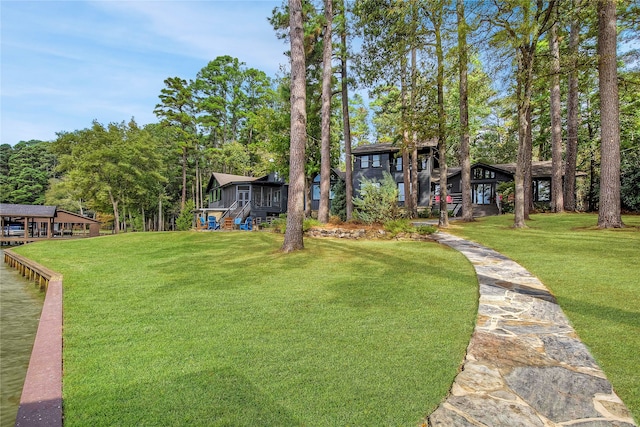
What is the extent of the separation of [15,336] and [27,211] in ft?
100

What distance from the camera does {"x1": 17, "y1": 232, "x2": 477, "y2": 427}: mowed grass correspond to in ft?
7.65

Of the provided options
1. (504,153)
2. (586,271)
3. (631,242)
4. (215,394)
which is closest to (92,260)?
(215,394)

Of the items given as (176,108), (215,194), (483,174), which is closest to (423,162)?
(483,174)

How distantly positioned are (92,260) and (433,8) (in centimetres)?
1505

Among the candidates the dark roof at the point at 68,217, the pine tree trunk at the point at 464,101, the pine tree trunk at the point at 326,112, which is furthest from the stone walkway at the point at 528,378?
the dark roof at the point at 68,217

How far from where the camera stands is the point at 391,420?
7.16 ft

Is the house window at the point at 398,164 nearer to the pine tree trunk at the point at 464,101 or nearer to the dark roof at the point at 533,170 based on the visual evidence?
the dark roof at the point at 533,170

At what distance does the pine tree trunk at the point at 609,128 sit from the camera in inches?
392

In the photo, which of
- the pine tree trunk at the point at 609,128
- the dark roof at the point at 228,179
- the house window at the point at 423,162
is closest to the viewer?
the pine tree trunk at the point at 609,128

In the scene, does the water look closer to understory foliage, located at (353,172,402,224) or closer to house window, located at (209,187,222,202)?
understory foliage, located at (353,172,402,224)

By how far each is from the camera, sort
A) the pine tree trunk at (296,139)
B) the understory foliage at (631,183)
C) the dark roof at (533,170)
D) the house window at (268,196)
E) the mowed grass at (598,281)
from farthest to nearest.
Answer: the house window at (268,196)
the dark roof at (533,170)
the understory foliage at (631,183)
the pine tree trunk at (296,139)
the mowed grass at (598,281)

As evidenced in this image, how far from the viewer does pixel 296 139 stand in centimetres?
912

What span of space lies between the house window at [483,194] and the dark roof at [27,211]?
36.0 metres

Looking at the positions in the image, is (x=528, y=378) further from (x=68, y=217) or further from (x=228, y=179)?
(x=68, y=217)
